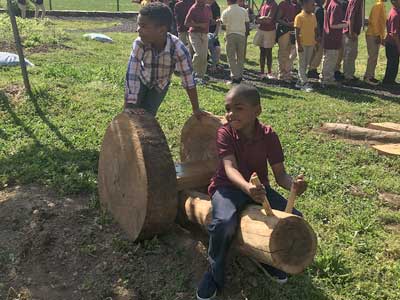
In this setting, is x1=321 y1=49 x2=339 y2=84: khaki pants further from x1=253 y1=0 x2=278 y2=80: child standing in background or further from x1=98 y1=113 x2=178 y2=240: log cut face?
x1=98 y1=113 x2=178 y2=240: log cut face

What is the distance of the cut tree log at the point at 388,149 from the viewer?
629 cm

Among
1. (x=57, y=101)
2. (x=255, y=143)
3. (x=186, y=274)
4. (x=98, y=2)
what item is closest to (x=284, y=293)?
(x=186, y=274)

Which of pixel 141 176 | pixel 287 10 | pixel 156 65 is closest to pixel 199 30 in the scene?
pixel 287 10

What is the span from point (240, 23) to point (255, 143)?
6990 millimetres

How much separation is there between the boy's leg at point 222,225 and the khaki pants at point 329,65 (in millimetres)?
7444

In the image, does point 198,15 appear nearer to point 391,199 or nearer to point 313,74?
point 313,74

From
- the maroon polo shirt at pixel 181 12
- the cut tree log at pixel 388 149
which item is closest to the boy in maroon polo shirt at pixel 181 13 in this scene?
the maroon polo shirt at pixel 181 12

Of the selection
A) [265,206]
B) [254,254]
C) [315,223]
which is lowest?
[315,223]

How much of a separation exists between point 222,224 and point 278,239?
414mm

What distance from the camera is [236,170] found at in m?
3.34

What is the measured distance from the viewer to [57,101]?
7867 millimetres

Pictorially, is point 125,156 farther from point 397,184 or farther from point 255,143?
point 397,184

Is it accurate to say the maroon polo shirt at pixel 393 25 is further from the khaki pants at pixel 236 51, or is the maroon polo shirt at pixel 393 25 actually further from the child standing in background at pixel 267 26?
the khaki pants at pixel 236 51

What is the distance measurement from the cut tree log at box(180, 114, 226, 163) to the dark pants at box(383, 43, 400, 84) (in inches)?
284
